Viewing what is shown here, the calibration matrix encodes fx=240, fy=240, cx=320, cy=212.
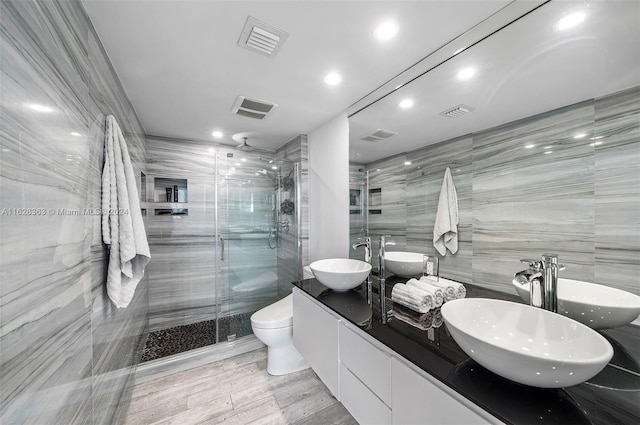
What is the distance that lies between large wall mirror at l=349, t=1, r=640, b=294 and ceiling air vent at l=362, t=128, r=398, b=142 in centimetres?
22

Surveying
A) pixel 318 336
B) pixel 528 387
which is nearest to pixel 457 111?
pixel 528 387

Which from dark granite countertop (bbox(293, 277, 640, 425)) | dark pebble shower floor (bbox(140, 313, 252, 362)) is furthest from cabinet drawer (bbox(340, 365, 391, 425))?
dark pebble shower floor (bbox(140, 313, 252, 362))

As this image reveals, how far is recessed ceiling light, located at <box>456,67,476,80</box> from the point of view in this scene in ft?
4.34

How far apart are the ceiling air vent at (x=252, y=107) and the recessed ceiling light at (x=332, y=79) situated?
54 cm

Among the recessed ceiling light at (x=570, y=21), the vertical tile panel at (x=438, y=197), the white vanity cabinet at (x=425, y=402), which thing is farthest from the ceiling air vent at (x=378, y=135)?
the white vanity cabinet at (x=425, y=402)

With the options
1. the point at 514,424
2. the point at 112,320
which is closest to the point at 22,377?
the point at 112,320

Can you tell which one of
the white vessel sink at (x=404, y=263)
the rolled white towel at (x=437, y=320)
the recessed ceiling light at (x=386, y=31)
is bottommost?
the rolled white towel at (x=437, y=320)

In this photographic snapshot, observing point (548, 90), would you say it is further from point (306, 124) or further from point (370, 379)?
point (306, 124)

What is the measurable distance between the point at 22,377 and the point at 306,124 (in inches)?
90.3

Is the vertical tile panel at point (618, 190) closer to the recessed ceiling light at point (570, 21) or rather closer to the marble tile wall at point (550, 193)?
the marble tile wall at point (550, 193)

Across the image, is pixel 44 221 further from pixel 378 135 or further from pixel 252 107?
pixel 378 135

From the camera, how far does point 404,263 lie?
1.71m

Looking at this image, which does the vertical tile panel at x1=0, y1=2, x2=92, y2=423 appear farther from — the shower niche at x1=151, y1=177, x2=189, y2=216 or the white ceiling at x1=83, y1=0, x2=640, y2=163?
the shower niche at x1=151, y1=177, x2=189, y2=216

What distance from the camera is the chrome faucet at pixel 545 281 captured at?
0.98m
